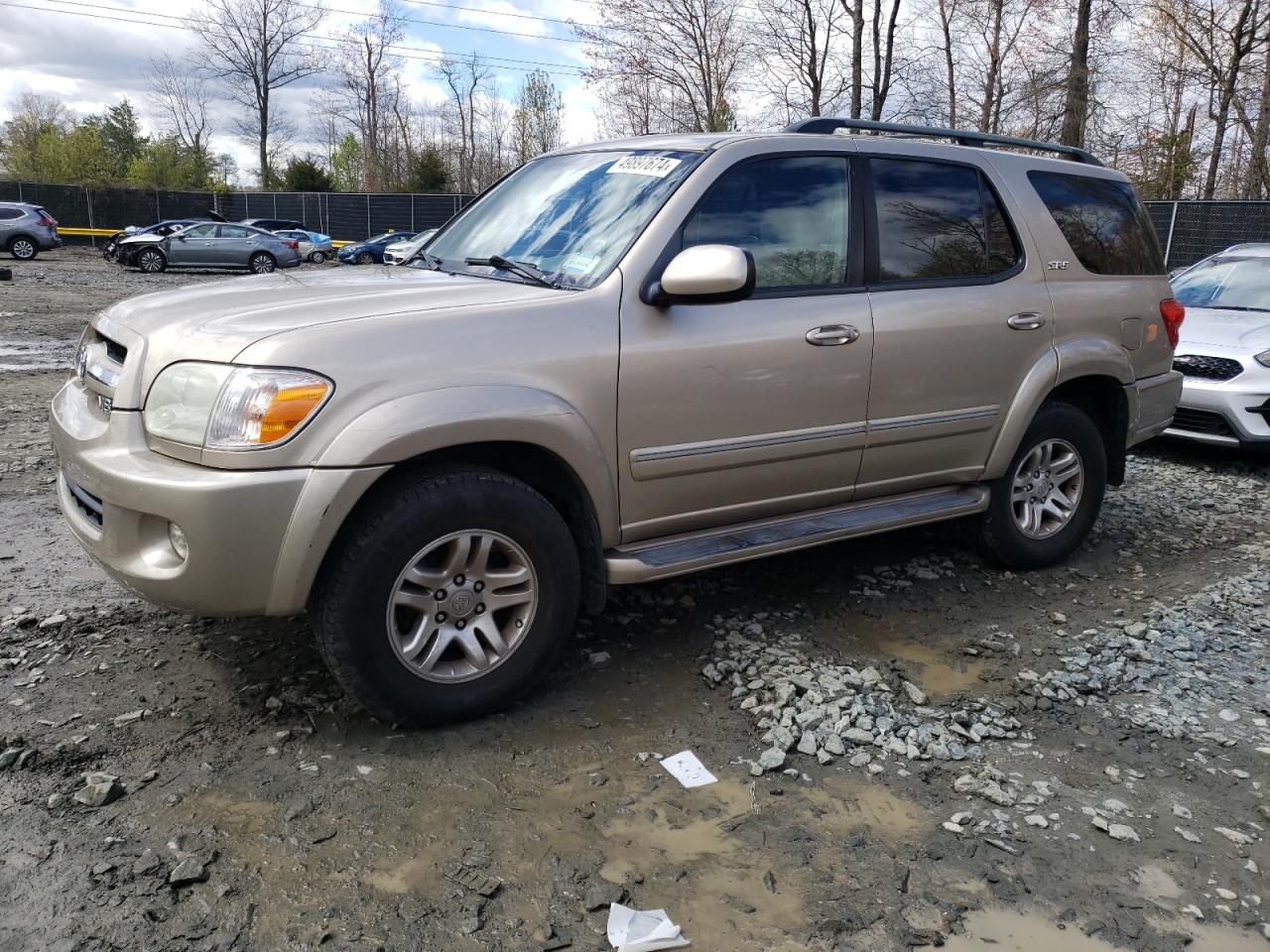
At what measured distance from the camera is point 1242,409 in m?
7.28

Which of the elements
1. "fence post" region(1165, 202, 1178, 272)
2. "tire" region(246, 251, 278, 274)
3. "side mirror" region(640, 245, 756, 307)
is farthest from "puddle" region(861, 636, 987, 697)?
"tire" region(246, 251, 278, 274)

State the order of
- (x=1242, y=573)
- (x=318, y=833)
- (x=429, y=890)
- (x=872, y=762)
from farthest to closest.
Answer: (x=1242, y=573) < (x=872, y=762) < (x=318, y=833) < (x=429, y=890)

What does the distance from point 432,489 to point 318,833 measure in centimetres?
101

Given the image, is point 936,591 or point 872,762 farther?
point 936,591

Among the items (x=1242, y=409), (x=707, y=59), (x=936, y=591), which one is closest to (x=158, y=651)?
(x=936, y=591)

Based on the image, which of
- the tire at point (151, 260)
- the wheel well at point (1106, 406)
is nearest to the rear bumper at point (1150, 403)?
the wheel well at point (1106, 406)

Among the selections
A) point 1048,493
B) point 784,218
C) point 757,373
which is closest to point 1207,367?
point 1048,493

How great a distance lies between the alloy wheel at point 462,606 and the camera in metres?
3.09

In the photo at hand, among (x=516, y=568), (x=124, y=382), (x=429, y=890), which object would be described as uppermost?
(x=124, y=382)

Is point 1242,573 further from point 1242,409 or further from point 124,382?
point 124,382

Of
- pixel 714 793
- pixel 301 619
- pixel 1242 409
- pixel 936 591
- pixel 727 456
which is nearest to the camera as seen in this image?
pixel 714 793

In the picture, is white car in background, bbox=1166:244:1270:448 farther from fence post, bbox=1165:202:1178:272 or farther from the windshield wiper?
fence post, bbox=1165:202:1178:272

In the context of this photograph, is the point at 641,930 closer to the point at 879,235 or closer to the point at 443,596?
the point at 443,596

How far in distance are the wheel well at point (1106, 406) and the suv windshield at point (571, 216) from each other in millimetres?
2451
